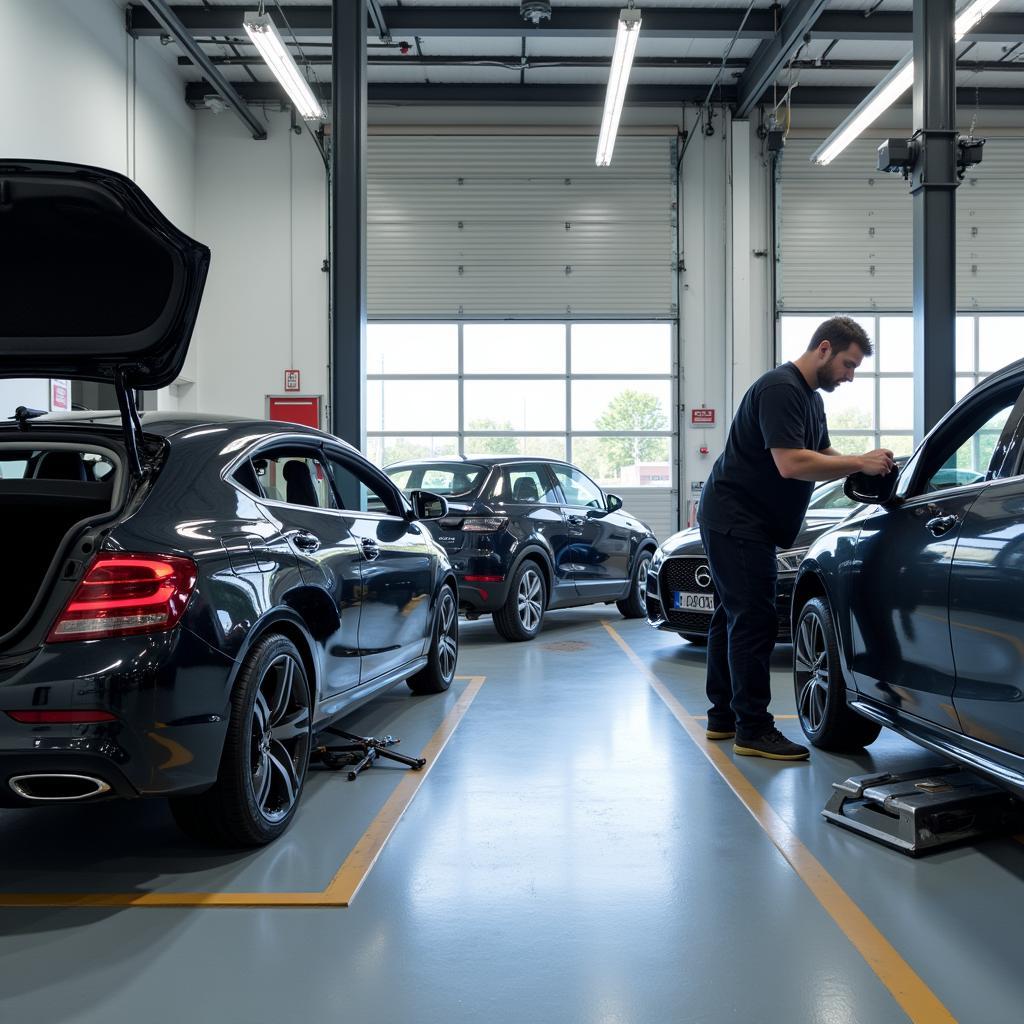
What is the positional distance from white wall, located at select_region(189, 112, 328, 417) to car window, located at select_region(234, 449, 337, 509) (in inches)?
454

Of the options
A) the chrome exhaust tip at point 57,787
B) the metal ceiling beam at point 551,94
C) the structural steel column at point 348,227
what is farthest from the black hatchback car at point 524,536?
the metal ceiling beam at point 551,94

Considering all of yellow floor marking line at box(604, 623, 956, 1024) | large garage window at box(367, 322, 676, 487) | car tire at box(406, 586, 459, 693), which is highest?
large garage window at box(367, 322, 676, 487)

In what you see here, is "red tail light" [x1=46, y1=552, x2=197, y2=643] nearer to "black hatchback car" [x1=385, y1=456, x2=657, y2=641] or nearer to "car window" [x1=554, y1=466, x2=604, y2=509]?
"black hatchback car" [x1=385, y1=456, x2=657, y2=641]

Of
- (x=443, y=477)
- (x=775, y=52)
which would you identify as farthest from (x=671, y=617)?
(x=775, y=52)

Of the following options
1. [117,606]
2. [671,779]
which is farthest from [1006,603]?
[117,606]

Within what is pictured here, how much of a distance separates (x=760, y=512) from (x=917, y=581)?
3.65 ft

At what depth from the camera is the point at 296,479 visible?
14.3 ft

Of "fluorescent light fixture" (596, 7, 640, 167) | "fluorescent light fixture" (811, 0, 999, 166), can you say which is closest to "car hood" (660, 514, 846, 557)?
"fluorescent light fixture" (811, 0, 999, 166)

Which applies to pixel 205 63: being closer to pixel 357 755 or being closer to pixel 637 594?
pixel 637 594

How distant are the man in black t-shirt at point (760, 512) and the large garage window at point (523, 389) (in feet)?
37.4

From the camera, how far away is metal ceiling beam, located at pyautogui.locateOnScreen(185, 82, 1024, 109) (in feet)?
50.6

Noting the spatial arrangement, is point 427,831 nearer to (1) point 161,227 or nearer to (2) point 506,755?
(2) point 506,755

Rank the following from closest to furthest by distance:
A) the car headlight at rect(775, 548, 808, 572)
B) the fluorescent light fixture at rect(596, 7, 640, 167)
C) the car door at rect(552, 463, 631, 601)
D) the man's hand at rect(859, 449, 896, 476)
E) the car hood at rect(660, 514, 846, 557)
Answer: the man's hand at rect(859, 449, 896, 476)
the car headlight at rect(775, 548, 808, 572)
the car hood at rect(660, 514, 846, 557)
the car door at rect(552, 463, 631, 601)
the fluorescent light fixture at rect(596, 7, 640, 167)

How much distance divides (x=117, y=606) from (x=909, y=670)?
254 cm
